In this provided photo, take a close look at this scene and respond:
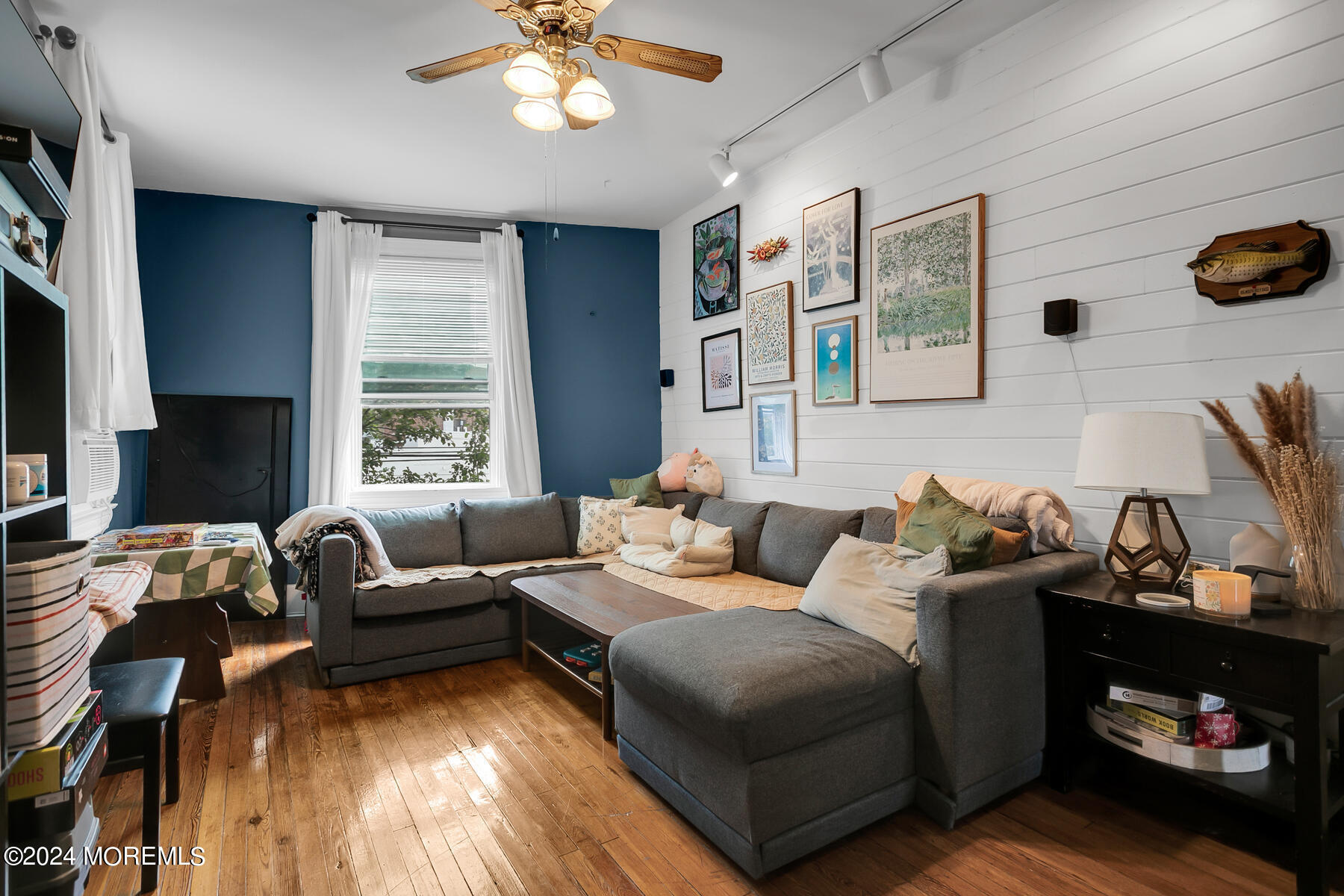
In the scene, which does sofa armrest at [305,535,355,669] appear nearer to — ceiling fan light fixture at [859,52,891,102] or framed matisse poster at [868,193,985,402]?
framed matisse poster at [868,193,985,402]

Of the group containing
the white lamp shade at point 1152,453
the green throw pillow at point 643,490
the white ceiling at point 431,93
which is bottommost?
the green throw pillow at point 643,490

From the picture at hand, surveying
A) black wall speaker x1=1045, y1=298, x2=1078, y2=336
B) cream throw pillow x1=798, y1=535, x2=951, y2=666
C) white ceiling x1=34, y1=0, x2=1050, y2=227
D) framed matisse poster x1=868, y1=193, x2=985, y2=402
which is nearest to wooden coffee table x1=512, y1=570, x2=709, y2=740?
cream throw pillow x1=798, y1=535, x2=951, y2=666

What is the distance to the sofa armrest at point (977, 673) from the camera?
2.04 m

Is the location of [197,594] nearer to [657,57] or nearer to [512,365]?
[512,365]

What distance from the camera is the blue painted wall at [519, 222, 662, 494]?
520cm

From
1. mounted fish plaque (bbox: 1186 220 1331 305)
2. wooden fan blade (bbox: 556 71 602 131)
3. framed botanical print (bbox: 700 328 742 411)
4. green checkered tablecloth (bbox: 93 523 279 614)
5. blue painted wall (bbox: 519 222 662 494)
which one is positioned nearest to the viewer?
mounted fish plaque (bbox: 1186 220 1331 305)

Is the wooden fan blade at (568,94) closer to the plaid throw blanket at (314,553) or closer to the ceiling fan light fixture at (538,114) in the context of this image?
the ceiling fan light fixture at (538,114)

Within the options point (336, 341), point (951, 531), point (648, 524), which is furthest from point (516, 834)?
point (336, 341)

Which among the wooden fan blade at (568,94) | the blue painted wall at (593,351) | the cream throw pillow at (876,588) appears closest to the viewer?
the cream throw pillow at (876,588)

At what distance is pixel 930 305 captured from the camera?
10.2 feet

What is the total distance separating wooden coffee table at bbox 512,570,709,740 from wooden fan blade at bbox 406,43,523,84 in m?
2.02

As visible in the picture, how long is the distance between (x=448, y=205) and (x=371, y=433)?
1.68m

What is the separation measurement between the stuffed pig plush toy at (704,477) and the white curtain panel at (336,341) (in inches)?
90.9

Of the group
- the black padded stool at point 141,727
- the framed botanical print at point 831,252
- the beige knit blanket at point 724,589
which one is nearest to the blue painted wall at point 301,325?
the beige knit blanket at point 724,589
